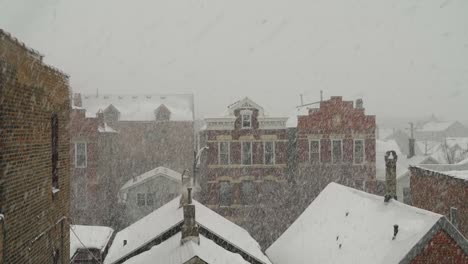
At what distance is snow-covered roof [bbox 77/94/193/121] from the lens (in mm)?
49159

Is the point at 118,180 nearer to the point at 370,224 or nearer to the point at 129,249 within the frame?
the point at 129,249

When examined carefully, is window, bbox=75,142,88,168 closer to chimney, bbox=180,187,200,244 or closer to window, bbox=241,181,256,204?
window, bbox=241,181,256,204

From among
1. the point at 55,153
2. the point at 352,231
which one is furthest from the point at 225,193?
the point at 55,153

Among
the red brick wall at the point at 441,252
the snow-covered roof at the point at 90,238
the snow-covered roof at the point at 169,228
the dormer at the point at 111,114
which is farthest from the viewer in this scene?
the dormer at the point at 111,114

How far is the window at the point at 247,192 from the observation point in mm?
34406

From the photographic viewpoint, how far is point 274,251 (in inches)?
800

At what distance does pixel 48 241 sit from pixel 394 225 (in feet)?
31.3

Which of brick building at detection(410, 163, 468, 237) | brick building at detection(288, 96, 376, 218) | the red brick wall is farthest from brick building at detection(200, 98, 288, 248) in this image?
the red brick wall

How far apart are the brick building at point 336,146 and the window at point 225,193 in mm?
4850

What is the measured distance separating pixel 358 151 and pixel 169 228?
72.4ft

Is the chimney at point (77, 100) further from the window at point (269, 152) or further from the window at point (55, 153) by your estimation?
the window at point (55, 153)

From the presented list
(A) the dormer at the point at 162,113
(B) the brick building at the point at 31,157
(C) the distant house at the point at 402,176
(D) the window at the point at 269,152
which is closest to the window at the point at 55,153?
(B) the brick building at the point at 31,157

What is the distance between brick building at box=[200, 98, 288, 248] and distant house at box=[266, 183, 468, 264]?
12658 millimetres

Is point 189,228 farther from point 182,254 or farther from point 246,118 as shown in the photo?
point 246,118
